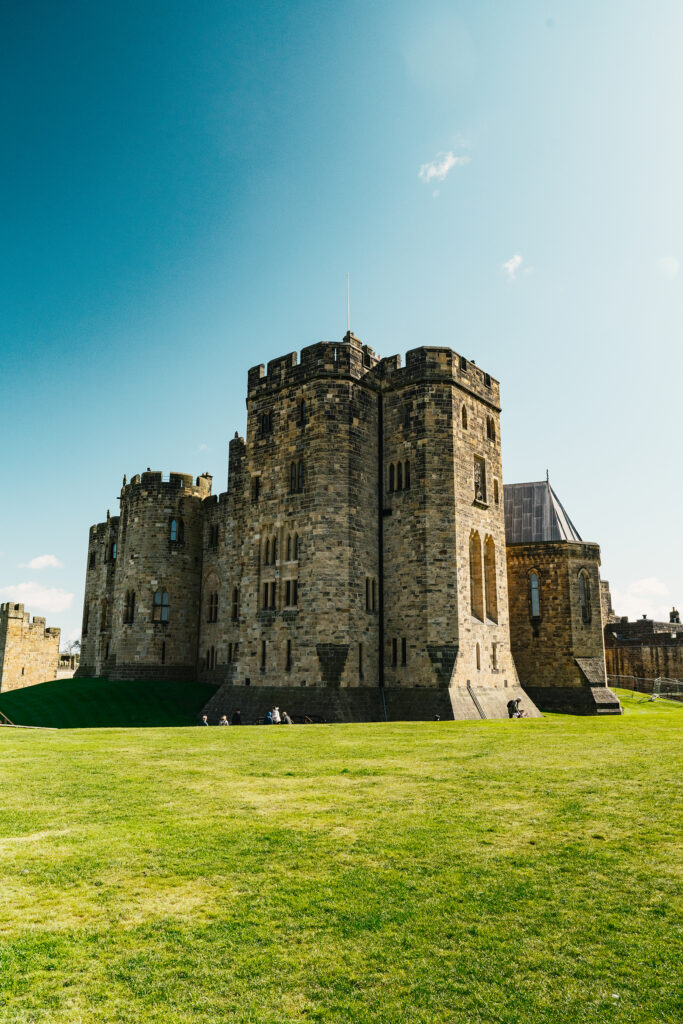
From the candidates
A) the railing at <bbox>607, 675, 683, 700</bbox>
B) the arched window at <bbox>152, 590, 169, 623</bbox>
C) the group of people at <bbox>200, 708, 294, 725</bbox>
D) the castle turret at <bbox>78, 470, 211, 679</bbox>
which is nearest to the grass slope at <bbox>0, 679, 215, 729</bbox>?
the castle turret at <bbox>78, 470, 211, 679</bbox>

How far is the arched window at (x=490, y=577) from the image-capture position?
1310 inches

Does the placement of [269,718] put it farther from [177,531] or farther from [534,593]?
[177,531]

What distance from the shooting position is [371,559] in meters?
31.6

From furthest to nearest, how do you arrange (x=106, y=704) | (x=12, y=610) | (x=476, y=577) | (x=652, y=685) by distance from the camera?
1. (x=12, y=610)
2. (x=652, y=685)
3. (x=106, y=704)
4. (x=476, y=577)

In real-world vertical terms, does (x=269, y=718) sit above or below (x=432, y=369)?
below

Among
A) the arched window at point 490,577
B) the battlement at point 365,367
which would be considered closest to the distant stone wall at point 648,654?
the arched window at point 490,577

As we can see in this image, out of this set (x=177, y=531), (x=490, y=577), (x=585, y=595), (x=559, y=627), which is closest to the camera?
(x=490, y=577)

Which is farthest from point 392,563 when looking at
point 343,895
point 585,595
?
point 343,895

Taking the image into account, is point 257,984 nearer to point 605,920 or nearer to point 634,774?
point 605,920

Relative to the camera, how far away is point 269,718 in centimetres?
2878

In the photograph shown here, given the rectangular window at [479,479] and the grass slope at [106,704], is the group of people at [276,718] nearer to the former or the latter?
the grass slope at [106,704]

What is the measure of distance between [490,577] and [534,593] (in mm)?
5249

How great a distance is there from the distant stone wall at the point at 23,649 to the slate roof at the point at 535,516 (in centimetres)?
3864

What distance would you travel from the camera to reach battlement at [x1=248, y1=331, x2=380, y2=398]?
3222 centimetres
